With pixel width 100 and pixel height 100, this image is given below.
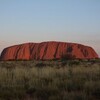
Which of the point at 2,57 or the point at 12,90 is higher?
the point at 12,90

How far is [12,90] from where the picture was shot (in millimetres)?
10281

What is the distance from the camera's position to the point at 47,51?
125m

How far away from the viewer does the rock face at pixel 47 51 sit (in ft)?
407

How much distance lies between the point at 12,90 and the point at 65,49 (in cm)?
11680

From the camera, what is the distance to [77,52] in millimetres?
121750

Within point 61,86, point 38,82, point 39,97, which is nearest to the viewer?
point 39,97

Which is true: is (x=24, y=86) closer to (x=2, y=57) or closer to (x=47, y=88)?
(x=47, y=88)

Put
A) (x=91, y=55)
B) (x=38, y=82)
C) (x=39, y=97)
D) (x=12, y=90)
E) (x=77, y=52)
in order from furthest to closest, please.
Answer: (x=91, y=55)
(x=77, y=52)
(x=38, y=82)
(x=12, y=90)
(x=39, y=97)

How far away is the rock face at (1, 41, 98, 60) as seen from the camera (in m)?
124

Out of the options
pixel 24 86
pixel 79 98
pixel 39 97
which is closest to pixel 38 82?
pixel 24 86

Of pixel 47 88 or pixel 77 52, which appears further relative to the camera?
pixel 77 52

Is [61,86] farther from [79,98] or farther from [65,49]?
[65,49]

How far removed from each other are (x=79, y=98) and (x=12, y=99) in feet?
6.32

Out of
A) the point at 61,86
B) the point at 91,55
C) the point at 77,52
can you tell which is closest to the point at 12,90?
the point at 61,86
